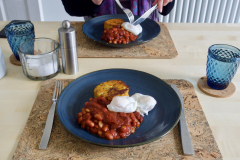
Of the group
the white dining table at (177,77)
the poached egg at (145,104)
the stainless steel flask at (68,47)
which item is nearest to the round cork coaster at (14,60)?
the white dining table at (177,77)

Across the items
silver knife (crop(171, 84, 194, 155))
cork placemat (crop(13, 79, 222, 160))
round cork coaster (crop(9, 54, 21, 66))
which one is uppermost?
round cork coaster (crop(9, 54, 21, 66))

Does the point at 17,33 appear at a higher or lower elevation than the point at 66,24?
lower

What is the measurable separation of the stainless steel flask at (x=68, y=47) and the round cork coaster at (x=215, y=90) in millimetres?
697

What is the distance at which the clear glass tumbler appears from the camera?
1.16 metres

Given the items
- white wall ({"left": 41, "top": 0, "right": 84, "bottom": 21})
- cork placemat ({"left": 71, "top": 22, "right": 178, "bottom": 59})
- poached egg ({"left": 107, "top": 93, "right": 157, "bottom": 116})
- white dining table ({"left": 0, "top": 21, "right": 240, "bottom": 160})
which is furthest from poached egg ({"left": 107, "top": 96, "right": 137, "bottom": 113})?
white wall ({"left": 41, "top": 0, "right": 84, "bottom": 21})

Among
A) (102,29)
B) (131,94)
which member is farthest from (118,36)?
(131,94)

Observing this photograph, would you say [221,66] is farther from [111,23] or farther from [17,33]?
[17,33]

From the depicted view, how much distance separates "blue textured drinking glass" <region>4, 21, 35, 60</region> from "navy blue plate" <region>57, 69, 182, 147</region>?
0.48 metres

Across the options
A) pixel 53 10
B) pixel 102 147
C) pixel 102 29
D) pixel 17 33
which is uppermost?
pixel 17 33

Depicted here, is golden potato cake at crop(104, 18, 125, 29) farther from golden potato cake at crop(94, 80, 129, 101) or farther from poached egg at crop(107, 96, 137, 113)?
poached egg at crop(107, 96, 137, 113)

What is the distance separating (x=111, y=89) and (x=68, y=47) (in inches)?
13.6

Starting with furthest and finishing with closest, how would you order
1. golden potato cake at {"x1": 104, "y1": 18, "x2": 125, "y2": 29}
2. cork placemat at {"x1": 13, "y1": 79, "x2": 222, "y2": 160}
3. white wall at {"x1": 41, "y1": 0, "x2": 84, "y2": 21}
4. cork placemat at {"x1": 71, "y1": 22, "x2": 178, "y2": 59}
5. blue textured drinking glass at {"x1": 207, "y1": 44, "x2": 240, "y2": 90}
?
white wall at {"x1": 41, "y1": 0, "x2": 84, "y2": 21} < golden potato cake at {"x1": 104, "y1": 18, "x2": 125, "y2": 29} < cork placemat at {"x1": 71, "y1": 22, "x2": 178, "y2": 59} < blue textured drinking glass at {"x1": 207, "y1": 44, "x2": 240, "y2": 90} < cork placemat at {"x1": 13, "y1": 79, "x2": 222, "y2": 160}

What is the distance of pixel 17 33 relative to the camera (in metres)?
1.34

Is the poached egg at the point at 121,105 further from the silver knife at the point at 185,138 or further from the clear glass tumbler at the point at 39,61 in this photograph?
the clear glass tumbler at the point at 39,61
